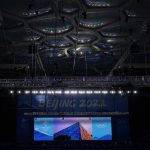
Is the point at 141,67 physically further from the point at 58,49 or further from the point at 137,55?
the point at 58,49

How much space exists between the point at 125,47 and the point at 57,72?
773cm

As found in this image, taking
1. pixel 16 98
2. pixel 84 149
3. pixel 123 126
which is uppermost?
pixel 16 98

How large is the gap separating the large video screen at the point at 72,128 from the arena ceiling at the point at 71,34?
4.76 meters

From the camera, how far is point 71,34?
18.8 m

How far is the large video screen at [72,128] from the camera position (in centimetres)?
2130

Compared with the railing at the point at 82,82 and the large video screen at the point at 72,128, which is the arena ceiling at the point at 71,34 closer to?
the railing at the point at 82,82

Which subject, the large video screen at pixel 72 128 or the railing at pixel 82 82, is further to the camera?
the large video screen at pixel 72 128

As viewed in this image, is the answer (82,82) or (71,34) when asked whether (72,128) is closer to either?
(82,82)

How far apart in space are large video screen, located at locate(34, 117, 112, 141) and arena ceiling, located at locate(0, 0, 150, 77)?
4.76 metres

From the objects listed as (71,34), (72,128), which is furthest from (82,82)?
(72,128)

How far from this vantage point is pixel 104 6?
15047mm

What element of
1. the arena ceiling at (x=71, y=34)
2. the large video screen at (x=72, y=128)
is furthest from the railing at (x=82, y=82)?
the large video screen at (x=72, y=128)

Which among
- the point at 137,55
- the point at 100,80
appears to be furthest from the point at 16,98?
the point at 137,55

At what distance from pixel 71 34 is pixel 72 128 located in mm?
6704
